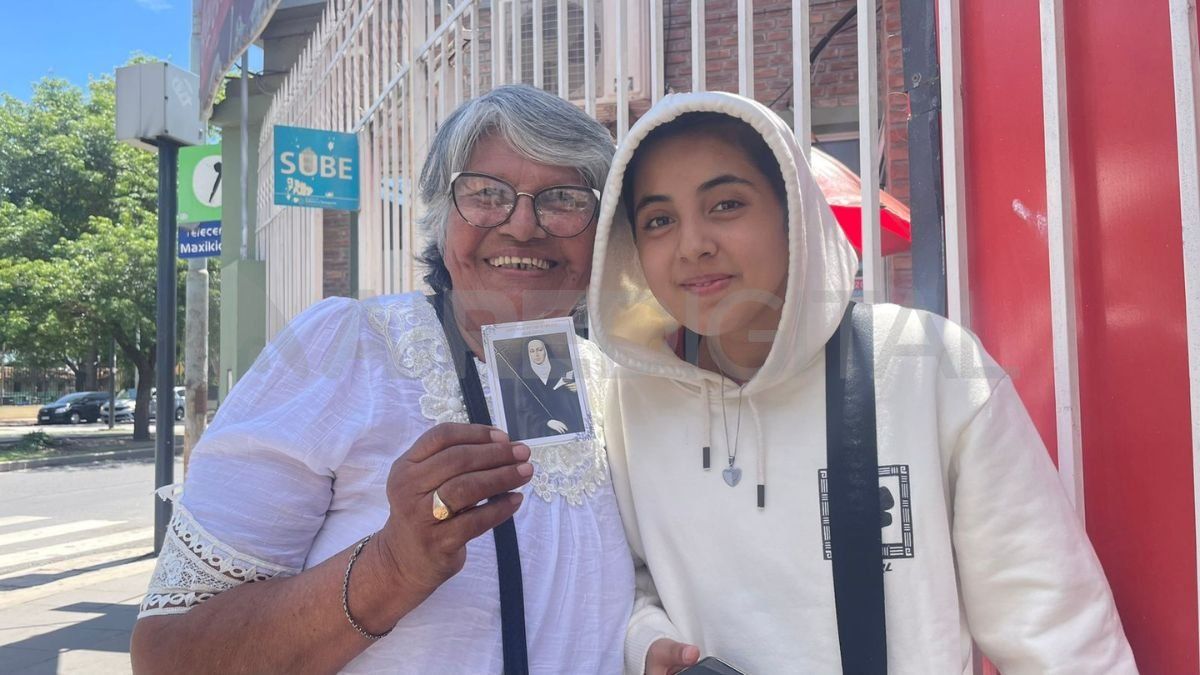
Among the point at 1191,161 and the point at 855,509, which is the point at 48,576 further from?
the point at 1191,161

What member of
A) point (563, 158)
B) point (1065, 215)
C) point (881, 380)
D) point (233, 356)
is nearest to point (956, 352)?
point (881, 380)

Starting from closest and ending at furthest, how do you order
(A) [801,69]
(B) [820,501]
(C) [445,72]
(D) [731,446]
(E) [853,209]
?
(B) [820,501] → (D) [731,446] → (A) [801,69] → (E) [853,209] → (C) [445,72]

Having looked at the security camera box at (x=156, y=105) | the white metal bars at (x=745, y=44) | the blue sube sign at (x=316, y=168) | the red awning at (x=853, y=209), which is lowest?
the red awning at (x=853, y=209)

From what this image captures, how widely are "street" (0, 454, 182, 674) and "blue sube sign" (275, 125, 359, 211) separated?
2936 mm

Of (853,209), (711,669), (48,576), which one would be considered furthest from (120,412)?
(711,669)

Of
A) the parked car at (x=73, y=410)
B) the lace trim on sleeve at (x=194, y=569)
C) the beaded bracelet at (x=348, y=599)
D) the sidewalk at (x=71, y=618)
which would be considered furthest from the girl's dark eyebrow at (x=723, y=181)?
the parked car at (x=73, y=410)

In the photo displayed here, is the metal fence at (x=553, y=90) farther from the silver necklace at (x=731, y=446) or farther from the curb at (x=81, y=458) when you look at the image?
the curb at (x=81, y=458)

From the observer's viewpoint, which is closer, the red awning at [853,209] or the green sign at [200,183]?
the red awning at [853,209]

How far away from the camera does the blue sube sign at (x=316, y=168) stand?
5.45 metres

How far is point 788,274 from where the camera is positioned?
1611 millimetres

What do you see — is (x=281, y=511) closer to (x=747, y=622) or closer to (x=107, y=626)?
(x=747, y=622)

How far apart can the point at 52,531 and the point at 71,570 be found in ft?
8.38

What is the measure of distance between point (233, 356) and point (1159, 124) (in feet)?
34.2

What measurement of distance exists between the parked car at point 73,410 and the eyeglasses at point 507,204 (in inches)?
1404
